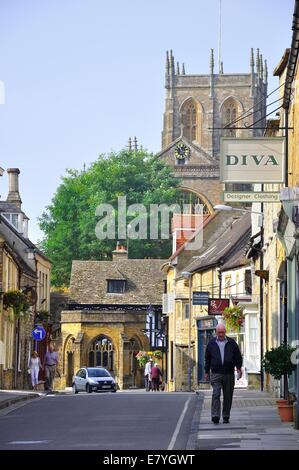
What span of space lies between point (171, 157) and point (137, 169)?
1387 inches

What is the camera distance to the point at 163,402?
110 ft

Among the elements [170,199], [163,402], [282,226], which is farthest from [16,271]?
[170,199]

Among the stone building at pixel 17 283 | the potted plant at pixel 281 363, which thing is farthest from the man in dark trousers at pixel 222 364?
the stone building at pixel 17 283

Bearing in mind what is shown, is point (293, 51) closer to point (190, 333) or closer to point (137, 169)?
point (190, 333)

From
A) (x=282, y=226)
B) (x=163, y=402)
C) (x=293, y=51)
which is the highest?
(x=293, y=51)

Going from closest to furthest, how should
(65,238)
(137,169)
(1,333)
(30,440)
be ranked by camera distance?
1. (30,440)
2. (1,333)
3. (65,238)
4. (137,169)

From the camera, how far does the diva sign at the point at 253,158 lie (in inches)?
1036

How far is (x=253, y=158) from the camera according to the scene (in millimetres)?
26406

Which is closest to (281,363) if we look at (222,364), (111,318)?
(222,364)

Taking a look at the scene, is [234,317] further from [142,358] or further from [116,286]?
[116,286]

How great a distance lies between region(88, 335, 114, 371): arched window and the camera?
278ft

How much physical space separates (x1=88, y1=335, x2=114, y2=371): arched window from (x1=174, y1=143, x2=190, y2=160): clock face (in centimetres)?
5821

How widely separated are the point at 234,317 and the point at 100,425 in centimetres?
2681

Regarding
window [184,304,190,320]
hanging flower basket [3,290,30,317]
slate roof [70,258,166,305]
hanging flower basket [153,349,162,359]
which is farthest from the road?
slate roof [70,258,166,305]
